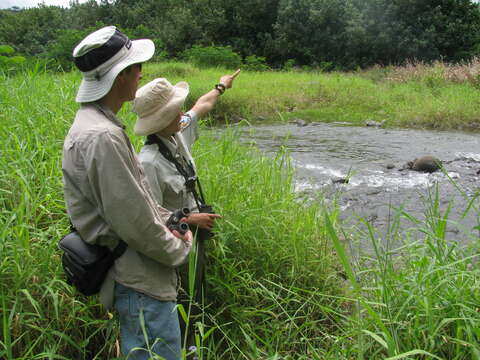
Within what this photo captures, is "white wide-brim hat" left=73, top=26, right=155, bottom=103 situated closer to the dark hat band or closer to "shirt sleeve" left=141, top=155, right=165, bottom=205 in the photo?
the dark hat band

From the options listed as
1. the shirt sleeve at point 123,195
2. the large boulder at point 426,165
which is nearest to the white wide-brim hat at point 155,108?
the shirt sleeve at point 123,195

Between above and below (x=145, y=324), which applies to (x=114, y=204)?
above

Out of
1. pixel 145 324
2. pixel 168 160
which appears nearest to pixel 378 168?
pixel 168 160

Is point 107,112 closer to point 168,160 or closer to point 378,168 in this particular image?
point 168,160

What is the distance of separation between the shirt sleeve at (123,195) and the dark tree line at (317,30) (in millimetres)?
20769

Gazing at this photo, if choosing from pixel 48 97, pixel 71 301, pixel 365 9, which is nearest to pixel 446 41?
pixel 365 9

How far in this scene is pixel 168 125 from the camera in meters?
2.03

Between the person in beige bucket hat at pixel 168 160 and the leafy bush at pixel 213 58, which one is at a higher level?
the person in beige bucket hat at pixel 168 160

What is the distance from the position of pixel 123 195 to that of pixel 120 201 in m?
0.02

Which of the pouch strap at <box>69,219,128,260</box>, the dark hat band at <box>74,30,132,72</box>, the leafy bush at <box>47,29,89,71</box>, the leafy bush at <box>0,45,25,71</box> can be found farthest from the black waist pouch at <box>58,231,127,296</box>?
the leafy bush at <box>47,29,89,71</box>

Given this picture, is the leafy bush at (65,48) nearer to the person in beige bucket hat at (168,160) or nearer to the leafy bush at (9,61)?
the leafy bush at (9,61)

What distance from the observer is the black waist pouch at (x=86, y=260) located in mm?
1525

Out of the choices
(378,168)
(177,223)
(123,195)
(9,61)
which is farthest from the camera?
(378,168)

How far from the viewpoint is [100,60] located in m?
1.51
